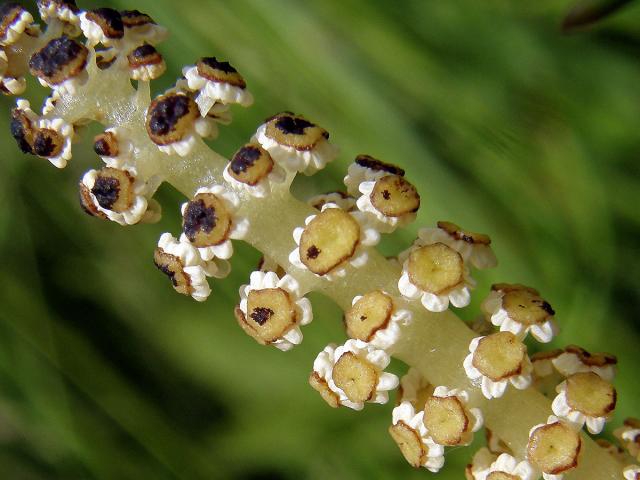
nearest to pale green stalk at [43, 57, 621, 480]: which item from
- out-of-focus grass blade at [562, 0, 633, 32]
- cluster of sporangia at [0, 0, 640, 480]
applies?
cluster of sporangia at [0, 0, 640, 480]

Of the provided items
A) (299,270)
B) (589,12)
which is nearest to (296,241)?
(299,270)

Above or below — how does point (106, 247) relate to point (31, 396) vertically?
above

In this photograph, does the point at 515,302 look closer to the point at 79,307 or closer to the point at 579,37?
the point at 579,37

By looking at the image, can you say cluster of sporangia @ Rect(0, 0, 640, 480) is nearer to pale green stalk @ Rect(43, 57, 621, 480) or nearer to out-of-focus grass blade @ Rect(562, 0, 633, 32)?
pale green stalk @ Rect(43, 57, 621, 480)

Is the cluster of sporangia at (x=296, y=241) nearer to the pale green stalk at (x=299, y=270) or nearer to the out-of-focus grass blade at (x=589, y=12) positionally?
the pale green stalk at (x=299, y=270)

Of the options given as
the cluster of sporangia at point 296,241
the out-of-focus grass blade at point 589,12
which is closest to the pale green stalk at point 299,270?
the cluster of sporangia at point 296,241

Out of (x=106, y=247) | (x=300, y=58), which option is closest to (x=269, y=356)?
(x=106, y=247)
